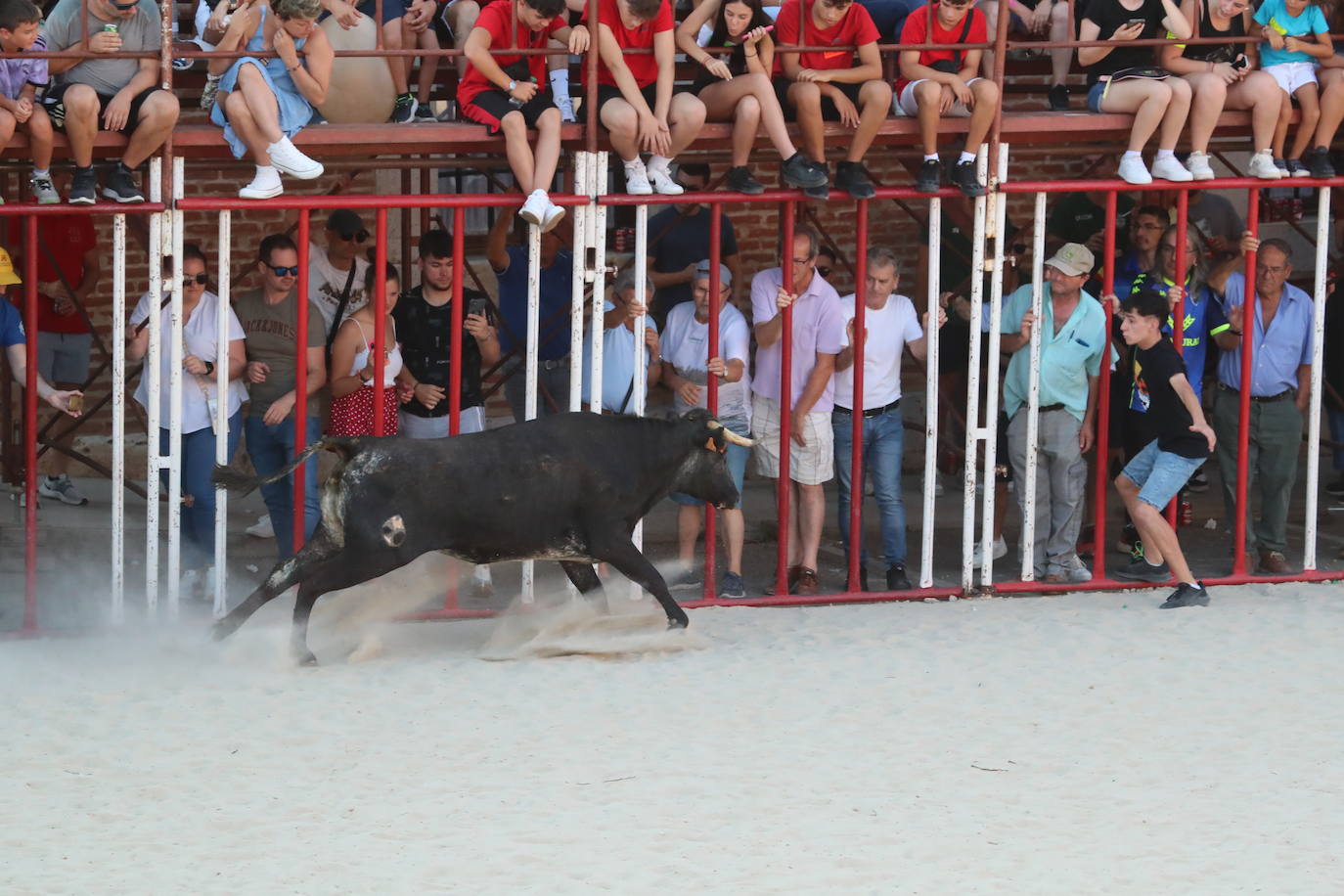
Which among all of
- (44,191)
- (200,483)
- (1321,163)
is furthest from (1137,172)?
(44,191)

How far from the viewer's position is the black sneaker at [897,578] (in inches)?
417

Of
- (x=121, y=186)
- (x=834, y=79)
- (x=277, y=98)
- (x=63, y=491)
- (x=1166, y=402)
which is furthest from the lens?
(x=63, y=491)

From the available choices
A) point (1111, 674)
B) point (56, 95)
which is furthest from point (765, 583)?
point (56, 95)

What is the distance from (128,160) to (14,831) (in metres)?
3.60

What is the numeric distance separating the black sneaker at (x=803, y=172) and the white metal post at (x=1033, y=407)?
1186 millimetres

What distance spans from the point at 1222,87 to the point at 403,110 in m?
4.12

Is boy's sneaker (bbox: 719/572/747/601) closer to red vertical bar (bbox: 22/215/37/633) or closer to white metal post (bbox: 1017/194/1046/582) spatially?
white metal post (bbox: 1017/194/1046/582)

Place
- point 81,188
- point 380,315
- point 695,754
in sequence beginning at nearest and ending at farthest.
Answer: point 695,754
point 81,188
point 380,315

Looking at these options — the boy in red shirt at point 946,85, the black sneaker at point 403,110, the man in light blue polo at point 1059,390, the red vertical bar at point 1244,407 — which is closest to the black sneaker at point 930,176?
the boy in red shirt at point 946,85

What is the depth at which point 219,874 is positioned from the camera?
655 centimetres

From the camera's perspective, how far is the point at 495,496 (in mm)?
9016

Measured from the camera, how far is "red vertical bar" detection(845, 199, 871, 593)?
1021cm

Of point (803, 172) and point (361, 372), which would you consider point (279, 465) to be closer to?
point (361, 372)

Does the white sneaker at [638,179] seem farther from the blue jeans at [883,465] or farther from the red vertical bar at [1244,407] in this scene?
the red vertical bar at [1244,407]
